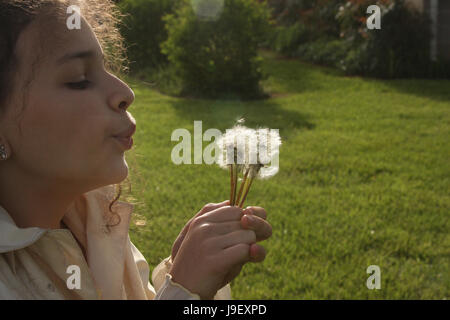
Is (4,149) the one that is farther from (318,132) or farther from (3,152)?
(318,132)

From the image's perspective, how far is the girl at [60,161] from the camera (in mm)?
1316

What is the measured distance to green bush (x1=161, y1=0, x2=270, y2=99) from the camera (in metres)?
9.82

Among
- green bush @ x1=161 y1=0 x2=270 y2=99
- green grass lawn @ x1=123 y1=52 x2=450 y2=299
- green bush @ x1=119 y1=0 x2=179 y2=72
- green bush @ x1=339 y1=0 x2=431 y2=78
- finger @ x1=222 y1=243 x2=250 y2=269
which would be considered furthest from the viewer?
green bush @ x1=119 y1=0 x2=179 y2=72

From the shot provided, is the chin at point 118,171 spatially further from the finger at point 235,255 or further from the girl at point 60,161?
the finger at point 235,255

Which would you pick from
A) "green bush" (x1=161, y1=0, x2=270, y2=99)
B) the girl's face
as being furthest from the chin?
"green bush" (x1=161, y1=0, x2=270, y2=99)

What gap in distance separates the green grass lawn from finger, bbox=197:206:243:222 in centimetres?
69

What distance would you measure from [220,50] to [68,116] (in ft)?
29.0

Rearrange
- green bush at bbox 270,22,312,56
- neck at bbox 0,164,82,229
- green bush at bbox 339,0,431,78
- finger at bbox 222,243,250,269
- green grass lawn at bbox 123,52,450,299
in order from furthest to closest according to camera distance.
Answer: green bush at bbox 270,22,312,56 < green bush at bbox 339,0,431,78 < green grass lawn at bbox 123,52,450,299 < neck at bbox 0,164,82,229 < finger at bbox 222,243,250,269

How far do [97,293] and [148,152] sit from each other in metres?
4.55

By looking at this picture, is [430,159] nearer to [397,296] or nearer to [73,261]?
[397,296]

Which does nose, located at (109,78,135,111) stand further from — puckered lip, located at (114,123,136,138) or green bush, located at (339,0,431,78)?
green bush, located at (339,0,431,78)

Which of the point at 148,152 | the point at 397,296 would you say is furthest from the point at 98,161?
the point at 148,152

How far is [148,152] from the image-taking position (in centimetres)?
604

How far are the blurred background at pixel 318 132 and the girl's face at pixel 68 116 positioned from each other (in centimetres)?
72
